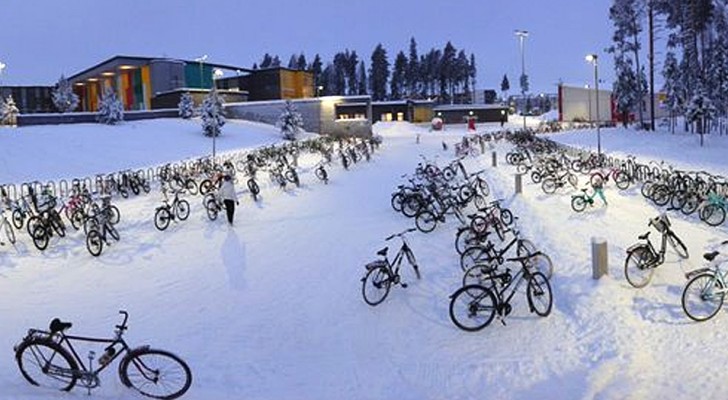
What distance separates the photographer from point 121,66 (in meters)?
67.9

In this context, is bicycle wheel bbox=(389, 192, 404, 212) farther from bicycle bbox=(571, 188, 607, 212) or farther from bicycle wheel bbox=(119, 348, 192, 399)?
bicycle wheel bbox=(119, 348, 192, 399)

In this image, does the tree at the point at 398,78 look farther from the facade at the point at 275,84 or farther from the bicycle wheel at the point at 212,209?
the bicycle wheel at the point at 212,209

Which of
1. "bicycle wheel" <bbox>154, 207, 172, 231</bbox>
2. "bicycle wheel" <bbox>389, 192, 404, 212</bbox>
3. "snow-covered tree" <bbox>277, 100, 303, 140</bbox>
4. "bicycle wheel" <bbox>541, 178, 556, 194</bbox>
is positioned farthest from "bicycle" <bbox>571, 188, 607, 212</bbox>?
"snow-covered tree" <bbox>277, 100, 303, 140</bbox>

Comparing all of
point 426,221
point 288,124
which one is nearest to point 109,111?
point 288,124

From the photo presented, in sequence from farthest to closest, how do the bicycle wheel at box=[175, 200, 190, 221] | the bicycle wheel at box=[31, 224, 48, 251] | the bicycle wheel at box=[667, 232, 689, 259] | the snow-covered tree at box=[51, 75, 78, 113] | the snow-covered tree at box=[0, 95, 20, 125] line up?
1. the snow-covered tree at box=[51, 75, 78, 113]
2. the snow-covered tree at box=[0, 95, 20, 125]
3. the bicycle wheel at box=[175, 200, 190, 221]
4. the bicycle wheel at box=[31, 224, 48, 251]
5. the bicycle wheel at box=[667, 232, 689, 259]

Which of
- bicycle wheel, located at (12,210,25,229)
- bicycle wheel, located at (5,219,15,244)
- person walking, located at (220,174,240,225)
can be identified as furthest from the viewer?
person walking, located at (220,174,240,225)

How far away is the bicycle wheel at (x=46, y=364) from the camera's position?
6996 mm

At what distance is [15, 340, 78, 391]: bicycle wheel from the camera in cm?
700

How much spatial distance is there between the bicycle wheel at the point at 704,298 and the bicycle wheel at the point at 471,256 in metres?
3.34

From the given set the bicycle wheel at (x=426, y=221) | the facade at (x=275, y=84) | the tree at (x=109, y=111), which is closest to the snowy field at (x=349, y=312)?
the bicycle wheel at (x=426, y=221)

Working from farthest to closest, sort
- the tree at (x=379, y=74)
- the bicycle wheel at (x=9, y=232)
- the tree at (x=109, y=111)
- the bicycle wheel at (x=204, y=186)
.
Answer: the tree at (x=379, y=74), the tree at (x=109, y=111), the bicycle wheel at (x=204, y=186), the bicycle wheel at (x=9, y=232)

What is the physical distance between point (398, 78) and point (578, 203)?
102782 millimetres

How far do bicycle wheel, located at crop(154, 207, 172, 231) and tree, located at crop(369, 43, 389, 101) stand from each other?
332 ft

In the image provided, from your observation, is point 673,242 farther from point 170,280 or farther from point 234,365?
point 170,280
